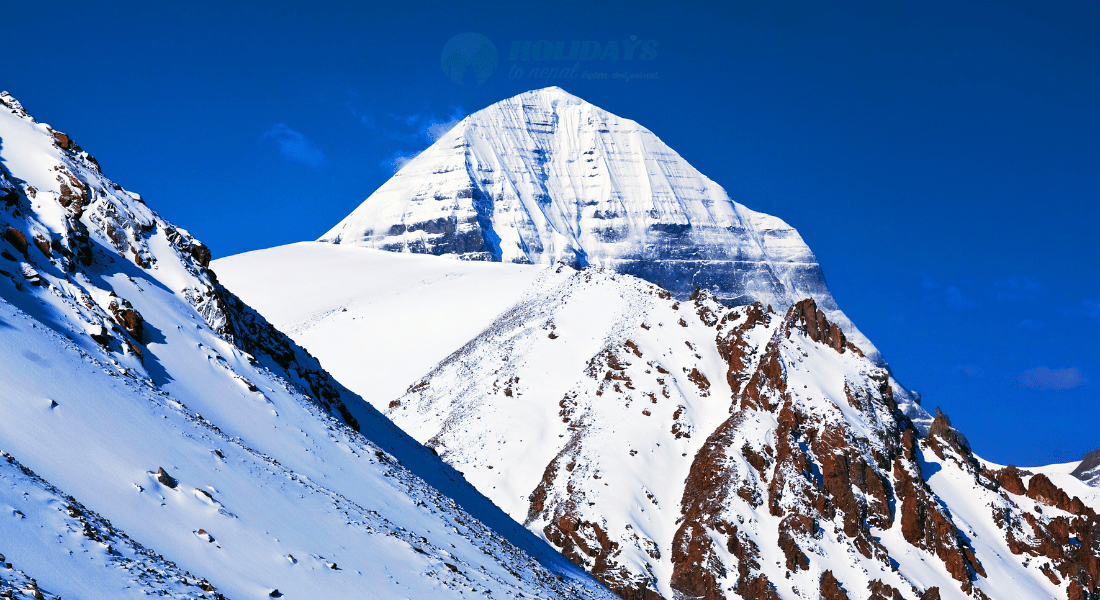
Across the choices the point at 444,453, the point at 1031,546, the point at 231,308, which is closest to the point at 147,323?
the point at 231,308

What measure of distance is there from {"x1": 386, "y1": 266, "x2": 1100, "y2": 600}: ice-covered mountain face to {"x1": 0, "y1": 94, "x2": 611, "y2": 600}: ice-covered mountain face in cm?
1874

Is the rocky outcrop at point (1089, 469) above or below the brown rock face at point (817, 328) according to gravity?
above

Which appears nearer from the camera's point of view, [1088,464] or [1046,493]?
[1046,493]

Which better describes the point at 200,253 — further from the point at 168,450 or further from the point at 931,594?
the point at 931,594

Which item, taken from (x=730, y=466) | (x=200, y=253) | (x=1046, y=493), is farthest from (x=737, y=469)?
(x=200, y=253)

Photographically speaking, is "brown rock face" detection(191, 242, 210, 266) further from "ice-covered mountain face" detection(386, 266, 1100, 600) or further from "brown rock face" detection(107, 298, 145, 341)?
"ice-covered mountain face" detection(386, 266, 1100, 600)

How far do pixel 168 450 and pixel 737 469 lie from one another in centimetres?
5010

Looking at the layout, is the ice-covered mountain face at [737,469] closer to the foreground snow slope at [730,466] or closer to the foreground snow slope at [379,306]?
the foreground snow slope at [730,466]

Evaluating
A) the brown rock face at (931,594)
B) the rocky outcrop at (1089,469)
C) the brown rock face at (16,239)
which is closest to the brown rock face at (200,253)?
the brown rock face at (16,239)

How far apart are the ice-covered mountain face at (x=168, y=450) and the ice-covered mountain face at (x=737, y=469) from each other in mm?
18740

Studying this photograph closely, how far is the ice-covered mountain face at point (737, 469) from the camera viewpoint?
61625mm

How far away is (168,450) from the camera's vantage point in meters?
25.2

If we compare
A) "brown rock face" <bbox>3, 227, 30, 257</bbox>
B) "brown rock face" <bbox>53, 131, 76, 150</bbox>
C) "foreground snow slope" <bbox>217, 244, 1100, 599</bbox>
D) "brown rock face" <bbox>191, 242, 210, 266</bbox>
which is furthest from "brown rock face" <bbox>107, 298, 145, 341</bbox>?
"foreground snow slope" <bbox>217, 244, 1100, 599</bbox>

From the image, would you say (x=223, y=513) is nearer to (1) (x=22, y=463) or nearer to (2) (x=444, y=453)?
(1) (x=22, y=463)
